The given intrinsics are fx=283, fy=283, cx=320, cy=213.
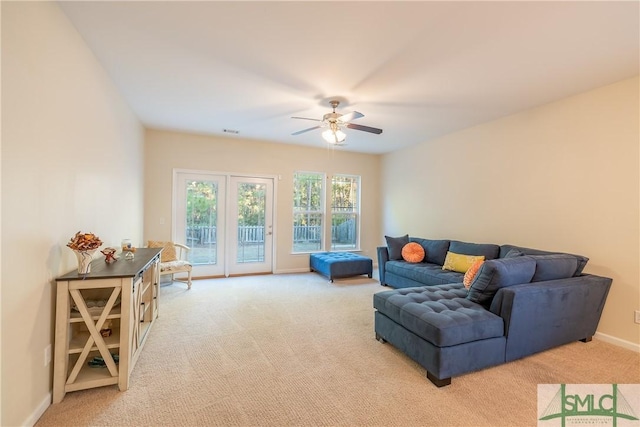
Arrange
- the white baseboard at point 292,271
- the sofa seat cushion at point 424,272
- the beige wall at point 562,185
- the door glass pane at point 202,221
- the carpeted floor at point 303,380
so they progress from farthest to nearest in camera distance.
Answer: the white baseboard at point 292,271 < the door glass pane at point 202,221 < the sofa seat cushion at point 424,272 < the beige wall at point 562,185 < the carpeted floor at point 303,380

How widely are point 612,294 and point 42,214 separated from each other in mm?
4932

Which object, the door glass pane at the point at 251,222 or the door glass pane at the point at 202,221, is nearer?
the door glass pane at the point at 202,221

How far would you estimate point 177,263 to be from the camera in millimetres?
4535

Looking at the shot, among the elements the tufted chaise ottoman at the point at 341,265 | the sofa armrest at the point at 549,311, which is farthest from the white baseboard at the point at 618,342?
the tufted chaise ottoman at the point at 341,265

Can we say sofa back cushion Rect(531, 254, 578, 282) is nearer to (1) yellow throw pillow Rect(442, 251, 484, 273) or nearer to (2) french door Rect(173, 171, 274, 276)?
(1) yellow throw pillow Rect(442, 251, 484, 273)

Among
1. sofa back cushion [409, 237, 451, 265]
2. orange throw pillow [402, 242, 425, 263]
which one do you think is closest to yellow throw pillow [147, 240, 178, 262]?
orange throw pillow [402, 242, 425, 263]

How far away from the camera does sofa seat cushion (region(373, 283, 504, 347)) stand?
2111 mm

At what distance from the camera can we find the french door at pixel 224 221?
519cm

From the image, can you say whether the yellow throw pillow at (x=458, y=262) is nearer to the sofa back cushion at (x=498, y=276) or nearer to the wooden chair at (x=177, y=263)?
the sofa back cushion at (x=498, y=276)

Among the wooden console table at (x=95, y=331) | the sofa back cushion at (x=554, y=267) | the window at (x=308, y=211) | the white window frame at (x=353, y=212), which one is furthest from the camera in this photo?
the white window frame at (x=353, y=212)

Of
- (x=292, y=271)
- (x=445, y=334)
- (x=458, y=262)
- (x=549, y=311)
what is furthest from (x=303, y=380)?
(x=292, y=271)

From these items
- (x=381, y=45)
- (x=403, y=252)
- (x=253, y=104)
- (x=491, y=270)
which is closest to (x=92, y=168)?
(x=253, y=104)

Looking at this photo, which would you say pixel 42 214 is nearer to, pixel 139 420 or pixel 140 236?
pixel 139 420

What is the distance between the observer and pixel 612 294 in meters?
2.90
